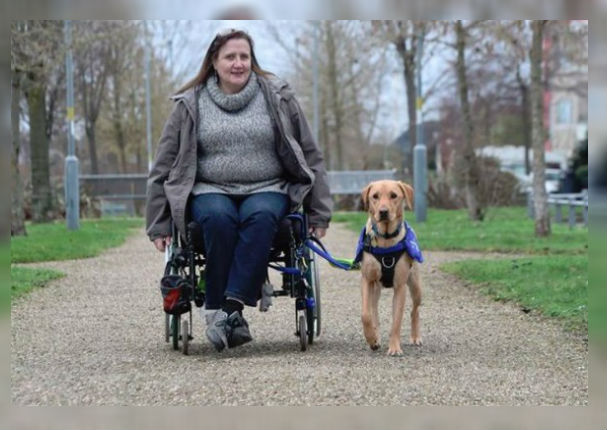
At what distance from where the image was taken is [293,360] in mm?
6387

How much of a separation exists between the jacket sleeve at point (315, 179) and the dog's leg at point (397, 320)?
2.05ft

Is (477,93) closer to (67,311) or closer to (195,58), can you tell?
(195,58)

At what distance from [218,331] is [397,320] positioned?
1.10 metres

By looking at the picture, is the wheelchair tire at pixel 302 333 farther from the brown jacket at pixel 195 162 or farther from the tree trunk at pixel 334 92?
the tree trunk at pixel 334 92

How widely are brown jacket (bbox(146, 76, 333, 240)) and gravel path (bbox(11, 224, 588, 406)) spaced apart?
0.87m

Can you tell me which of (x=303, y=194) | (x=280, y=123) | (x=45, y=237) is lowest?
(x=45, y=237)

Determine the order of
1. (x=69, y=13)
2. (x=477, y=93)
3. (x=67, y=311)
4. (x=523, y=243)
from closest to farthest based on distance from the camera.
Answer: (x=69, y=13), (x=67, y=311), (x=523, y=243), (x=477, y=93)

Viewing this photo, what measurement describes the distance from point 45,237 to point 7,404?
14.3m

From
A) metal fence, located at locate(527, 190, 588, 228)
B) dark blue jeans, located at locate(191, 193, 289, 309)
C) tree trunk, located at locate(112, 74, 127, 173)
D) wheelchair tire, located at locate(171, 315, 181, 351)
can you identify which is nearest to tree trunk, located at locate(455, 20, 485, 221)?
metal fence, located at locate(527, 190, 588, 228)

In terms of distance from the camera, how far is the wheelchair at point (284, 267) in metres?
6.76

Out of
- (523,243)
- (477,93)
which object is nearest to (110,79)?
(477,93)

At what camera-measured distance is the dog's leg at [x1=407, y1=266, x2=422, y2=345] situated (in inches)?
281

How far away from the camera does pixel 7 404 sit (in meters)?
4.86

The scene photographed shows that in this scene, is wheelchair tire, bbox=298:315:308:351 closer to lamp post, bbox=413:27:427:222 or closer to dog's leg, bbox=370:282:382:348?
dog's leg, bbox=370:282:382:348
